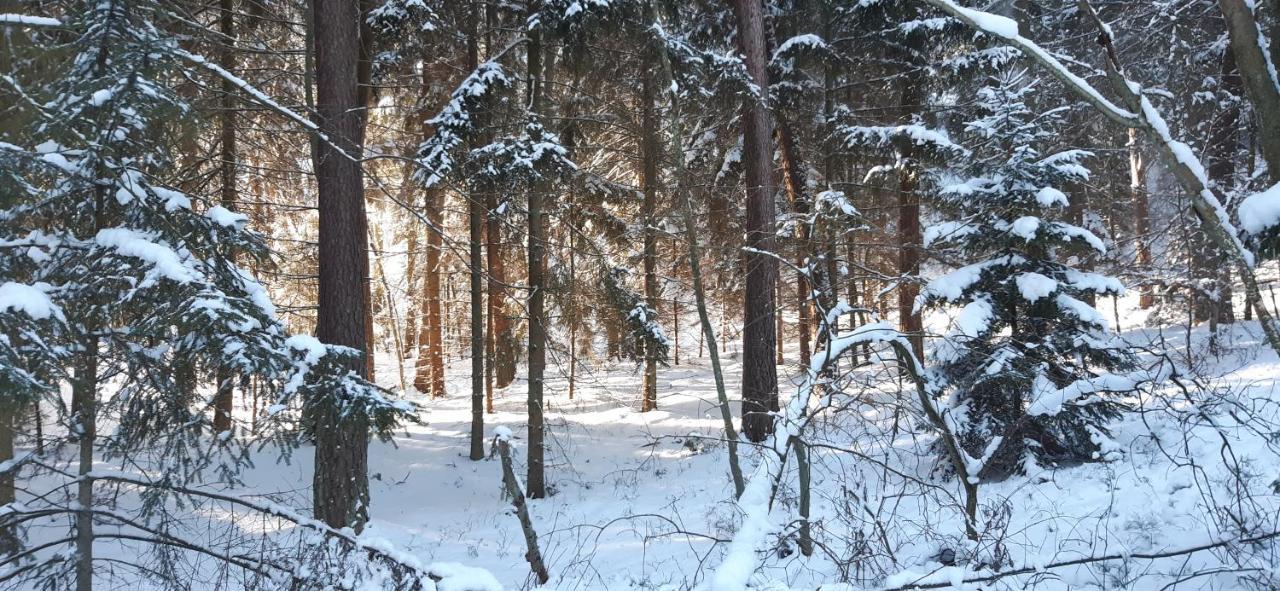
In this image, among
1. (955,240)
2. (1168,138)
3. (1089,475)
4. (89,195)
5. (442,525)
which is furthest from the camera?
(442,525)

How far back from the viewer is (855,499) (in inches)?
157

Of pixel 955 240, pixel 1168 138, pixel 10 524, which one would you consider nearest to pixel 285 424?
pixel 10 524

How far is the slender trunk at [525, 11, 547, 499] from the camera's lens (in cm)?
1021

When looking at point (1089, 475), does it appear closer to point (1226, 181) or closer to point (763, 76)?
point (763, 76)

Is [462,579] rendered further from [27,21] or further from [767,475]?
[27,21]

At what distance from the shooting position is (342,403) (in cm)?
498

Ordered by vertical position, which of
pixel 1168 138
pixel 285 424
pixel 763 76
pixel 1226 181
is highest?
pixel 763 76

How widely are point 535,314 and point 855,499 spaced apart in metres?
7.05

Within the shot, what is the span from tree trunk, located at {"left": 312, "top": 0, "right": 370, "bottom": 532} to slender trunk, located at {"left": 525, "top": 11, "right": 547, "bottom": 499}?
3.20 metres

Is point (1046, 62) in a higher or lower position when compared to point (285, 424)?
higher

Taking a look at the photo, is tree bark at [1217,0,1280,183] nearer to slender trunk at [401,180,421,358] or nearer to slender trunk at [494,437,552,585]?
slender trunk at [494,437,552,585]

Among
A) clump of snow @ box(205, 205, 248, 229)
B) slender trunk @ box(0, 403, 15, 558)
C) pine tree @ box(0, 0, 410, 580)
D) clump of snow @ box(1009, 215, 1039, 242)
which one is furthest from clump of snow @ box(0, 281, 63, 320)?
clump of snow @ box(1009, 215, 1039, 242)

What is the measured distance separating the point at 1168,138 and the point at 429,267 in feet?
54.7

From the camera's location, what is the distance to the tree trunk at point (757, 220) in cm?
1042
